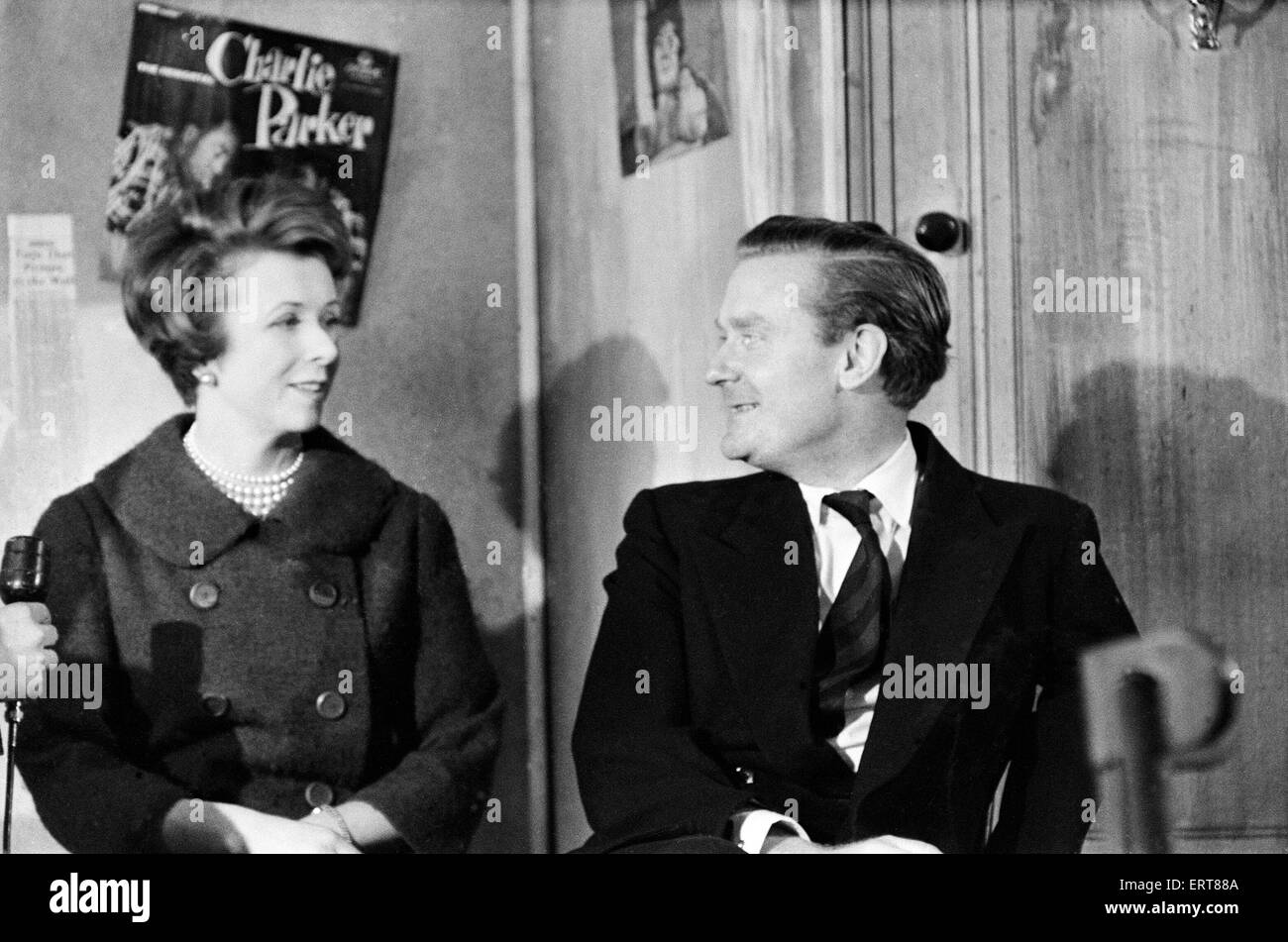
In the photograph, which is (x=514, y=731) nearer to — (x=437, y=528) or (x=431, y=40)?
(x=437, y=528)

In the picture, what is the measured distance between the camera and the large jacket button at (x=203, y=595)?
3154 millimetres

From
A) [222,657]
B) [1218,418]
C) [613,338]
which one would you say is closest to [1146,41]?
[1218,418]

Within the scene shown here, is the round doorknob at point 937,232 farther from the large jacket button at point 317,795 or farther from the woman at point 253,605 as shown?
the large jacket button at point 317,795

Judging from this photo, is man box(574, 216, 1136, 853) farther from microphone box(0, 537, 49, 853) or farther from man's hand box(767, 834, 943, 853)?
microphone box(0, 537, 49, 853)

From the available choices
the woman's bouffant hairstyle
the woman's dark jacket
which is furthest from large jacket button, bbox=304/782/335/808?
the woman's bouffant hairstyle

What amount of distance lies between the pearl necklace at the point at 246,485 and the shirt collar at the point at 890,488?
0.81 m

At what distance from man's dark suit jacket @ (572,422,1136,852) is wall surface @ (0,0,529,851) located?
0.26 metres

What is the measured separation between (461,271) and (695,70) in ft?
1.64

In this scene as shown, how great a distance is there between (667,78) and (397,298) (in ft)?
1.86

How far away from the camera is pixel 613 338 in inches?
132

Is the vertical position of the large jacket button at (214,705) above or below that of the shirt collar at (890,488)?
below

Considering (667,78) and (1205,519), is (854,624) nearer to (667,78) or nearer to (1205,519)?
(1205,519)

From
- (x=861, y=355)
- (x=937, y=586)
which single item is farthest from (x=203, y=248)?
(x=937, y=586)

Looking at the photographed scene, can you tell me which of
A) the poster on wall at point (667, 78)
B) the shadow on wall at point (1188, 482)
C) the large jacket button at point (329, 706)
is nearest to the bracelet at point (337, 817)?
the large jacket button at point (329, 706)
